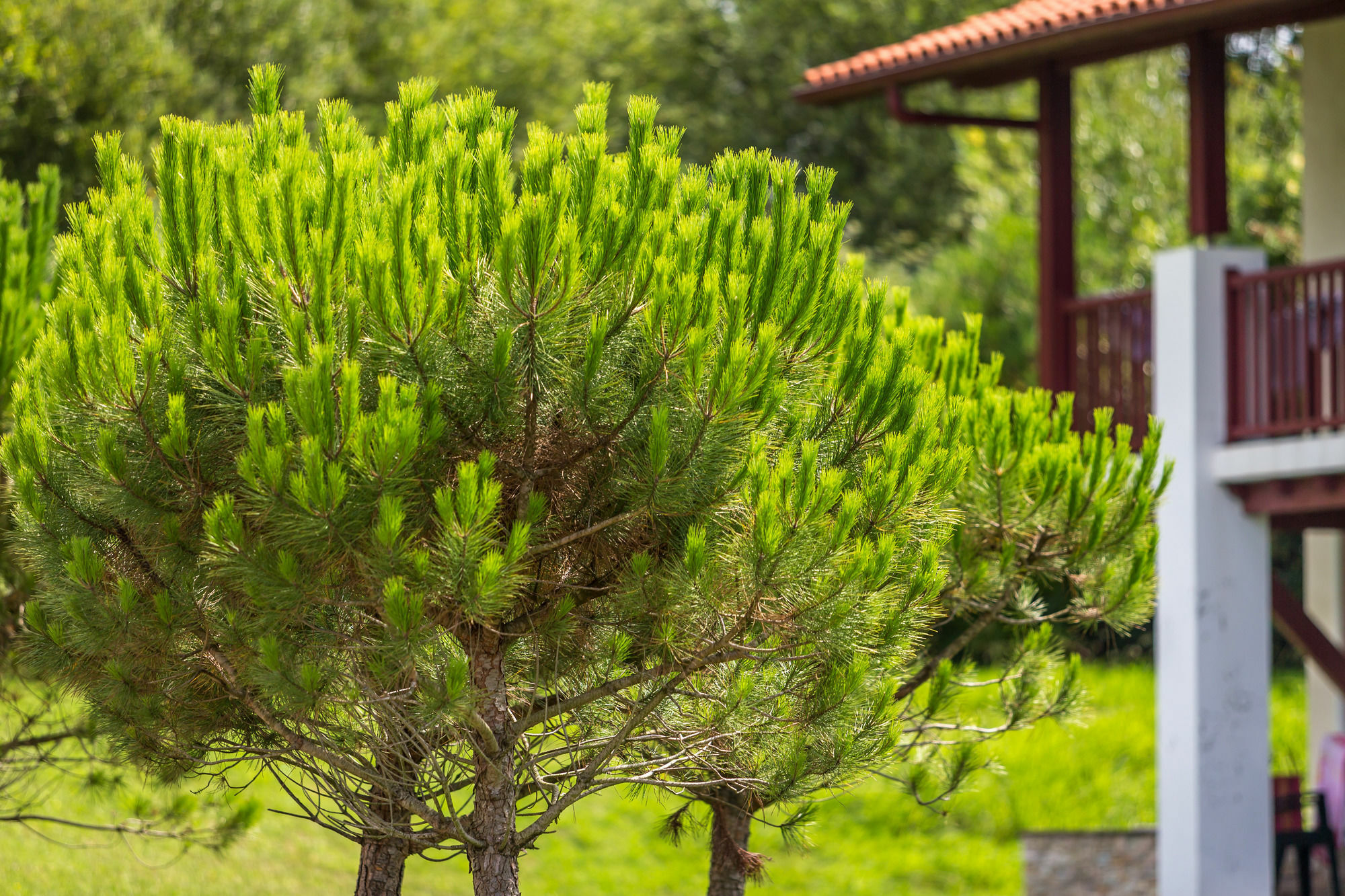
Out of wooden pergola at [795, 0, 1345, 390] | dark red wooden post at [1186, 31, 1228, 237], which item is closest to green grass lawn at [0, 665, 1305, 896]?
wooden pergola at [795, 0, 1345, 390]

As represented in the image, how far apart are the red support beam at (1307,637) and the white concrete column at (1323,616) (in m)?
2.68

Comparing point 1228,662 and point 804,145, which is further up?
point 804,145

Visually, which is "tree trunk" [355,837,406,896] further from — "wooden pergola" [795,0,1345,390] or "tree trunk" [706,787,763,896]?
"wooden pergola" [795,0,1345,390]

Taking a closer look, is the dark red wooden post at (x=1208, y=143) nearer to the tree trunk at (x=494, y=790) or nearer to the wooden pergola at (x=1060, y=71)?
the wooden pergola at (x=1060, y=71)

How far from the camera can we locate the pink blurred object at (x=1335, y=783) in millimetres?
9711

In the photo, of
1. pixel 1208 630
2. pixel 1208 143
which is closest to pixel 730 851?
pixel 1208 630

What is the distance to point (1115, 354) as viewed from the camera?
9.43 meters

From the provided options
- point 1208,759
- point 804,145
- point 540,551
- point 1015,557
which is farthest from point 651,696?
point 804,145

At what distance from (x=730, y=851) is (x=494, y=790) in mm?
1889

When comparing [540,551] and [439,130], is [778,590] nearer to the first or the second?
[540,551]

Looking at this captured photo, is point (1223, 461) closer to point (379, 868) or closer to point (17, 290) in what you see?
point (379, 868)

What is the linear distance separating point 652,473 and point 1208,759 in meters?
5.62

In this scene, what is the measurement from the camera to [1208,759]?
27.9 ft

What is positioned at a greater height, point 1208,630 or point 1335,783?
point 1208,630
